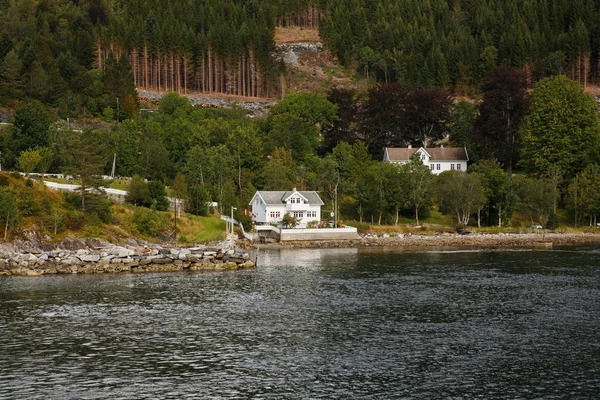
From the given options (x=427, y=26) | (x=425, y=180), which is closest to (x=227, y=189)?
(x=425, y=180)

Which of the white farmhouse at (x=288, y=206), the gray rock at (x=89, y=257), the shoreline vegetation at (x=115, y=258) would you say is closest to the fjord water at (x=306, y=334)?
the shoreline vegetation at (x=115, y=258)

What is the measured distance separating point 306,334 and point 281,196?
57.8 metres

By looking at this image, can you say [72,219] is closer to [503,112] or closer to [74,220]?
[74,220]

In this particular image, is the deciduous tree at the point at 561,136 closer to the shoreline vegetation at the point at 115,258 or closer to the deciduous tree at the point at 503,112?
the deciduous tree at the point at 503,112

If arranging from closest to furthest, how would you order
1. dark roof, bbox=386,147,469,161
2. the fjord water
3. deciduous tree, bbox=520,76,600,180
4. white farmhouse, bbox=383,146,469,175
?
1. the fjord water
2. deciduous tree, bbox=520,76,600,180
3. white farmhouse, bbox=383,146,469,175
4. dark roof, bbox=386,147,469,161

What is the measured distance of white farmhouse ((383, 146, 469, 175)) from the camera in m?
123

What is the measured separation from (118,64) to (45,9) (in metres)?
52.3

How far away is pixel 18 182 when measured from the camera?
82.1 metres

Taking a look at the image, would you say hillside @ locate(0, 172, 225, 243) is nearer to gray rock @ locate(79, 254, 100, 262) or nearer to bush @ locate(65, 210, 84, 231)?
bush @ locate(65, 210, 84, 231)

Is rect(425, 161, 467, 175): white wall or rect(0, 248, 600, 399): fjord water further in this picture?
rect(425, 161, 467, 175): white wall

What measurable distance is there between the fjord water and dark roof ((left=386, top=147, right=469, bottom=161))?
55.0 metres

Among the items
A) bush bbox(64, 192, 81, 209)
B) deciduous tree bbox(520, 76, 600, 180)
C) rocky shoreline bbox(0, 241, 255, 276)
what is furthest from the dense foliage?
rocky shoreline bbox(0, 241, 255, 276)

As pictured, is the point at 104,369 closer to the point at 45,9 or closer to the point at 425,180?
the point at 425,180

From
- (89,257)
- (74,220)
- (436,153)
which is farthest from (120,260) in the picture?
(436,153)
